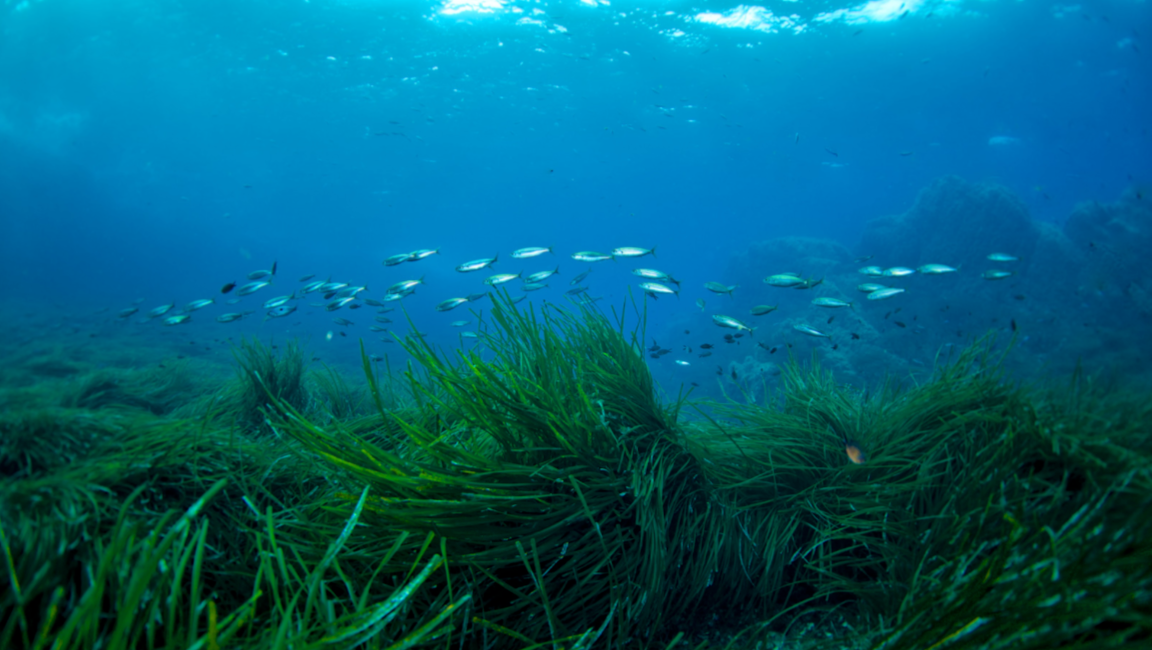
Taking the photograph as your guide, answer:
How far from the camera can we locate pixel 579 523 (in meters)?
1.82

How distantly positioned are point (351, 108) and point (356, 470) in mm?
46545

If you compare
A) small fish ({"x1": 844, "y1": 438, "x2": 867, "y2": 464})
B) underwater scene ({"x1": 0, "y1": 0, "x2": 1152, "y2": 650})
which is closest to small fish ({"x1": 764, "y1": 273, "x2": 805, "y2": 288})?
underwater scene ({"x1": 0, "y1": 0, "x2": 1152, "y2": 650})

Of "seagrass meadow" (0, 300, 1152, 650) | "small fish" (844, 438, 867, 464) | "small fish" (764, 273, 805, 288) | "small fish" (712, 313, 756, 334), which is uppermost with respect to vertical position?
"seagrass meadow" (0, 300, 1152, 650)

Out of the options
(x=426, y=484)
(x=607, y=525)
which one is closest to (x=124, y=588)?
(x=426, y=484)

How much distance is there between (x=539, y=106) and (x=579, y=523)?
4180 cm

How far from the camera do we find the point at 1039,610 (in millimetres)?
1079

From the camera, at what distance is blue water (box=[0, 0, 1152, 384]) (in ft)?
89.9

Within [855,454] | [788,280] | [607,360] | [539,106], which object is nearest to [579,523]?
[607,360]

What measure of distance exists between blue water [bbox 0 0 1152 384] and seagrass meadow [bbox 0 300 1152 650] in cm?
481

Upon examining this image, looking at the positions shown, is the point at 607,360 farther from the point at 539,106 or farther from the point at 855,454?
the point at 539,106

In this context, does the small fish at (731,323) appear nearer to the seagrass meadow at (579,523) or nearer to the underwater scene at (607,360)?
the underwater scene at (607,360)

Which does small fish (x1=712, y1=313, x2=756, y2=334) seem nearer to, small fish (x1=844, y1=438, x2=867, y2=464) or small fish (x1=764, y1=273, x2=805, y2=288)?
small fish (x1=764, y1=273, x2=805, y2=288)

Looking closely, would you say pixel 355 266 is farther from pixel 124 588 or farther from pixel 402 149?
pixel 124 588

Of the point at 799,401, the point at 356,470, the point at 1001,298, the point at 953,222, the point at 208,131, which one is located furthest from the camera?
the point at 208,131
